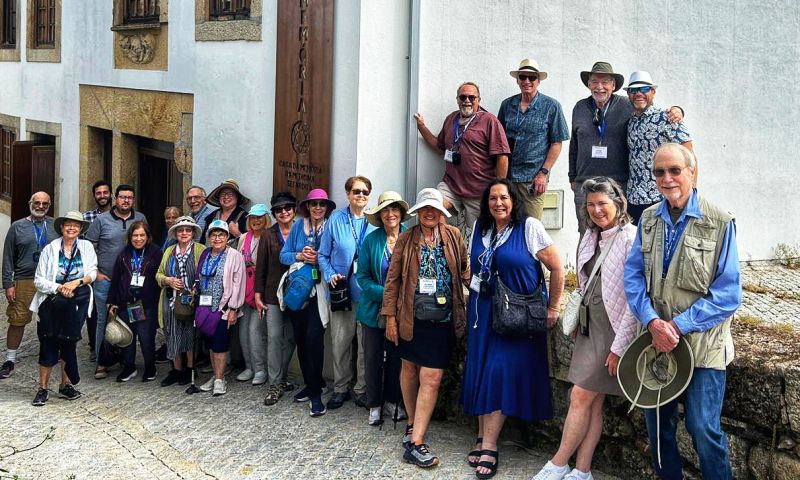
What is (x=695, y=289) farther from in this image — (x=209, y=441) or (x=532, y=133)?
(x=209, y=441)

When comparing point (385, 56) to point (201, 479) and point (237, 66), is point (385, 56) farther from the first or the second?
→ point (201, 479)

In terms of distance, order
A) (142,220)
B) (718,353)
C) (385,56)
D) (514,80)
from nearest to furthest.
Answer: (718,353) < (385,56) < (514,80) < (142,220)

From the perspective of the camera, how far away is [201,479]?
20.1 ft

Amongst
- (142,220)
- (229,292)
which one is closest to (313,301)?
(229,292)

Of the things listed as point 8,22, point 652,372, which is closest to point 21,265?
point 652,372

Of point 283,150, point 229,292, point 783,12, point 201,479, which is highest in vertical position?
point 783,12

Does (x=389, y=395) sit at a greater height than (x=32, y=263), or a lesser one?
lesser

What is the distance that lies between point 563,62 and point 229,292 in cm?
341

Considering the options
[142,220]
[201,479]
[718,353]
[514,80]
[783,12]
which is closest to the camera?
[718,353]

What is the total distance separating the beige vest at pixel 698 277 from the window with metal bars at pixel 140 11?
7.38 metres

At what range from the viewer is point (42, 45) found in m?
13.5

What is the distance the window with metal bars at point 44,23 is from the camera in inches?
520

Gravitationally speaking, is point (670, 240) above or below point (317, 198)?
below

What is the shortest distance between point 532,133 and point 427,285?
6.21 feet
